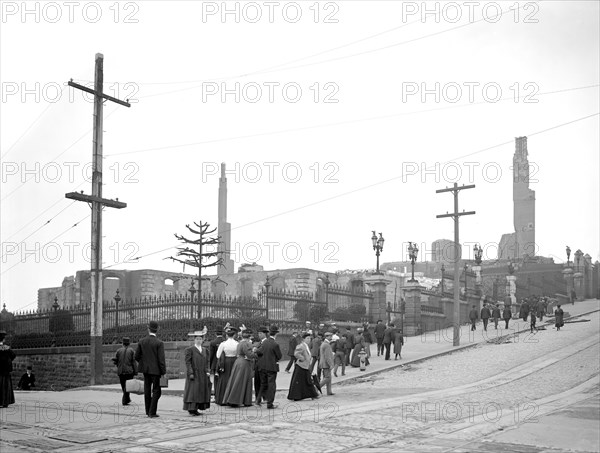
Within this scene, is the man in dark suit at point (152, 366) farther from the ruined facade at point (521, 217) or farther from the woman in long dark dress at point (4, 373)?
the ruined facade at point (521, 217)

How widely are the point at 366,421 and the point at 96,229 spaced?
14.4 meters

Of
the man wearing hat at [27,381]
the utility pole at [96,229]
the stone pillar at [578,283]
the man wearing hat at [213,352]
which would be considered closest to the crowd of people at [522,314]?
the utility pole at [96,229]

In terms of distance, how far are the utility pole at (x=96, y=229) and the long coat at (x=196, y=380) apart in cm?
1071

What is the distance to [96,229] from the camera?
23.9 m

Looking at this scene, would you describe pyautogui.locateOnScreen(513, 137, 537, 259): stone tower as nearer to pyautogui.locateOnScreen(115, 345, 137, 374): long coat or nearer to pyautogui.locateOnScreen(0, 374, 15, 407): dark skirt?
pyautogui.locateOnScreen(115, 345, 137, 374): long coat

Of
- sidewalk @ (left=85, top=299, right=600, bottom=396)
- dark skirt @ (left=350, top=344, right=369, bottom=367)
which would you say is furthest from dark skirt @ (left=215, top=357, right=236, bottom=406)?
dark skirt @ (left=350, top=344, right=369, bottom=367)

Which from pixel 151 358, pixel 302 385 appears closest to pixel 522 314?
pixel 302 385

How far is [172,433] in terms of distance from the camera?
10922 mm

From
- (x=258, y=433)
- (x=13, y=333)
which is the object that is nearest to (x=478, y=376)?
(x=258, y=433)

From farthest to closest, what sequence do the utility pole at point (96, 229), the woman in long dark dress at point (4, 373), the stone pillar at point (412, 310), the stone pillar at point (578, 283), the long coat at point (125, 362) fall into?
1. the stone pillar at point (578, 283)
2. the stone pillar at point (412, 310)
3. the utility pole at point (96, 229)
4. the long coat at point (125, 362)
5. the woman in long dark dress at point (4, 373)

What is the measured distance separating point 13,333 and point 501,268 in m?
60.0

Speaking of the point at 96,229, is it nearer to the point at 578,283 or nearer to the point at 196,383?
the point at 196,383

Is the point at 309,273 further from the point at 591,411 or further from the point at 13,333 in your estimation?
the point at 591,411

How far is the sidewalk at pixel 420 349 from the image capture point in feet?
71.5
